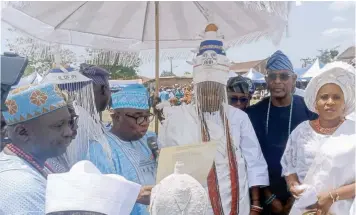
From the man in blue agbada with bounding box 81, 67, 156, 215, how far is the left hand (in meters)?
0.85

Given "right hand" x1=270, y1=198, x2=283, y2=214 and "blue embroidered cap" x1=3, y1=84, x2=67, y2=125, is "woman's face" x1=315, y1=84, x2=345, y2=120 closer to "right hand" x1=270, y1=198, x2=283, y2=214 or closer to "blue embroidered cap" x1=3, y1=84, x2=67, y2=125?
"right hand" x1=270, y1=198, x2=283, y2=214

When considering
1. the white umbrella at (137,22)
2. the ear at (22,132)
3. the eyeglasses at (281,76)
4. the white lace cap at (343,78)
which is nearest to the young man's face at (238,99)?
the eyeglasses at (281,76)

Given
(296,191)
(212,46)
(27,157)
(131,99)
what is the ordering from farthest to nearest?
1. (212,46)
2. (131,99)
3. (296,191)
4. (27,157)

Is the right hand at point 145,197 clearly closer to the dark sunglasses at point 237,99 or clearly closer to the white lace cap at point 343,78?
the white lace cap at point 343,78

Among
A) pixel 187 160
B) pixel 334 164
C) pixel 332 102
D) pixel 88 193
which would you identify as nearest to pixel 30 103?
pixel 88 193

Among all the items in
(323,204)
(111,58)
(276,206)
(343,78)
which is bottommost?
(276,206)

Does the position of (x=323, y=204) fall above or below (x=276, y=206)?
above

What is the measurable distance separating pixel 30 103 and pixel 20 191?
1.29 feet

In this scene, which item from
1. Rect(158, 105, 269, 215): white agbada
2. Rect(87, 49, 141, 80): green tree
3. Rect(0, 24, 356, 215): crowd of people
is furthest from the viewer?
Rect(87, 49, 141, 80): green tree

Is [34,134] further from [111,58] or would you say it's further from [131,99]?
[111,58]

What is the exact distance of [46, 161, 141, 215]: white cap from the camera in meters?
1.21

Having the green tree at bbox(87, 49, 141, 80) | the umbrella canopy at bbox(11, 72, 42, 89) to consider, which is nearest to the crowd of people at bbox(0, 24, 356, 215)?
the umbrella canopy at bbox(11, 72, 42, 89)

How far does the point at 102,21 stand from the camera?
3.27 meters

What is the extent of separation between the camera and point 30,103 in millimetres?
1587
